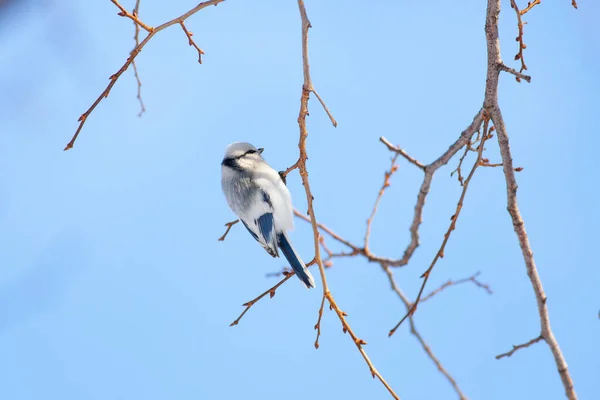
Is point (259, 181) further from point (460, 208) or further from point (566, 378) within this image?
point (566, 378)

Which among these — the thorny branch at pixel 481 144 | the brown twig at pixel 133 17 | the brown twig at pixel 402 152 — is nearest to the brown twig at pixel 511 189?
the thorny branch at pixel 481 144

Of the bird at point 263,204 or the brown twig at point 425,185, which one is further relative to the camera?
the bird at point 263,204

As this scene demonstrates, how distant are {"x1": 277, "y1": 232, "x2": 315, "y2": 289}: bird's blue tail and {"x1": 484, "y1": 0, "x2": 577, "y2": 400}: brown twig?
820 mm

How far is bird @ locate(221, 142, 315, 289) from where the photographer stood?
2801 millimetres

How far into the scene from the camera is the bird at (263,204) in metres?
2.80

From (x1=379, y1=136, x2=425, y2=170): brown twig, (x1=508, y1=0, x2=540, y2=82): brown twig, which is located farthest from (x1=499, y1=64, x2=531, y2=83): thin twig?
(x1=379, y1=136, x2=425, y2=170): brown twig

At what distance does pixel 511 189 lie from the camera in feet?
7.22

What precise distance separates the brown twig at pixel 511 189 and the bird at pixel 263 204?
907mm

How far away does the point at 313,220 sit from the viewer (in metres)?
1.95

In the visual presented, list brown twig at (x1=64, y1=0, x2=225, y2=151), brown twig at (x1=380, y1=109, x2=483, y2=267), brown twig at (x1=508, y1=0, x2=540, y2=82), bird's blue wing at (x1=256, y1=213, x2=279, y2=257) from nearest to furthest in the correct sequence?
brown twig at (x1=64, y1=0, x2=225, y2=151)
brown twig at (x1=508, y1=0, x2=540, y2=82)
brown twig at (x1=380, y1=109, x2=483, y2=267)
bird's blue wing at (x1=256, y1=213, x2=279, y2=257)

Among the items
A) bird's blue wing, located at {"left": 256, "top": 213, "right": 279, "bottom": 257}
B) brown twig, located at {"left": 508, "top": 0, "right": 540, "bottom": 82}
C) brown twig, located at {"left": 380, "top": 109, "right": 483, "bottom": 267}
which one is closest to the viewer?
brown twig, located at {"left": 508, "top": 0, "right": 540, "bottom": 82}

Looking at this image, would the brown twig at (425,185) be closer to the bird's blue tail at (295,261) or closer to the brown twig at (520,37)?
the brown twig at (520,37)

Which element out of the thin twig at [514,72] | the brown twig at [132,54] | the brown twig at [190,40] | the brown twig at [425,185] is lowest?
the brown twig at [132,54]

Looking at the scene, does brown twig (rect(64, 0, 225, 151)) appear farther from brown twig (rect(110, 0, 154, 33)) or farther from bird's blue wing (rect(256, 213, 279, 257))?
bird's blue wing (rect(256, 213, 279, 257))
